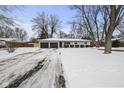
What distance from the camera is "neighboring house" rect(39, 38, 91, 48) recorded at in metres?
31.6

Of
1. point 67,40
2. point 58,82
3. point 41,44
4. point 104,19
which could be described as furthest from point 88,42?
point 58,82

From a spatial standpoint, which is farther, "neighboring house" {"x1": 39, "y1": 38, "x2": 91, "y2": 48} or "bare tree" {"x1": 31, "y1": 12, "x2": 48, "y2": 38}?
"neighboring house" {"x1": 39, "y1": 38, "x2": 91, "y2": 48}

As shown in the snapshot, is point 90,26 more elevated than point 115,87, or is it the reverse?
point 90,26

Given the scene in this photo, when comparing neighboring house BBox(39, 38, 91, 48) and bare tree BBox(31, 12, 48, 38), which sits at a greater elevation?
bare tree BBox(31, 12, 48, 38)

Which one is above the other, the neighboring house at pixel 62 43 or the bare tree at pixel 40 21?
the bare tree at pixel 40 21

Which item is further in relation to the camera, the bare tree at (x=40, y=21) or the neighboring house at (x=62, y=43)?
the neighboring house at (x=62, y=43)

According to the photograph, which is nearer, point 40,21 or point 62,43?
A: point 40,21

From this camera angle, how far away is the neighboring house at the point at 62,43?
31.6 meters

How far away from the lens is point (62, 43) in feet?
108

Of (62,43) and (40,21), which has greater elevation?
(40,21)

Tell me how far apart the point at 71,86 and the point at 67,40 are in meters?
28.8
